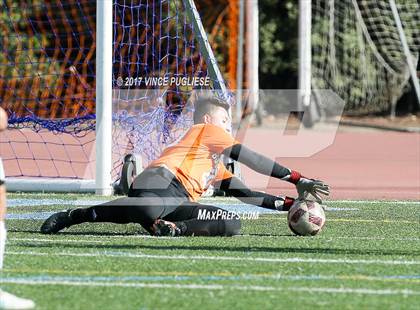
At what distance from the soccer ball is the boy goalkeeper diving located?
4.7 inches

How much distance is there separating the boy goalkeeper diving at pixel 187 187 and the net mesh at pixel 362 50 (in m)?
17.2

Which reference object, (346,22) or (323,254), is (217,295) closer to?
(323,254)

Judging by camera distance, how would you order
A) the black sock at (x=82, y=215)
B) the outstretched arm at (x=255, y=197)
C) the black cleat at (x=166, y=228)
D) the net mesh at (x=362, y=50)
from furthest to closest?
1. the net mesh at (x=362, y=50)
2. the outstretched arm at (x=255, y=197)
3. the black sock at (x=82, y=215)
4. the black cleat at (x=166, y=228)

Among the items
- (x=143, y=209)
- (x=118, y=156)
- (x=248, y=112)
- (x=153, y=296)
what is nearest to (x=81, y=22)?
(x=248, y=112)

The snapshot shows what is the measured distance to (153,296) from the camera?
570 cm

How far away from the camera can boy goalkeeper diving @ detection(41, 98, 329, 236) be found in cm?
820

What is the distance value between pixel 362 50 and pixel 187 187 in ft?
62.4

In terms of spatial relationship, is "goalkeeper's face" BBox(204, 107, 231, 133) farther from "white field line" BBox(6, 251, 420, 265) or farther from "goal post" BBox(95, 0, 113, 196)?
"goal post" BBox(95, 0, 113, 196)

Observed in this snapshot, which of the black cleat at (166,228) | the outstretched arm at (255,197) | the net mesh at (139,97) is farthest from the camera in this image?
the net mesh at (139,97)

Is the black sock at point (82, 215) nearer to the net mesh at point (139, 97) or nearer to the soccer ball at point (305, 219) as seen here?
the soccer ball at point (305, 219)

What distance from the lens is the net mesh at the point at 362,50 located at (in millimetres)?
25344

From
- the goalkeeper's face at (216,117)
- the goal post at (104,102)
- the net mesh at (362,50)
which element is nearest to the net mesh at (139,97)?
the goal post at (104,102)

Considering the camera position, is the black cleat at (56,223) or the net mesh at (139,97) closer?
the black cleat at (56,223)

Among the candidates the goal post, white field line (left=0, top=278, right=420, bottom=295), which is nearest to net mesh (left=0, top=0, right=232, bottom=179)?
the goal post
